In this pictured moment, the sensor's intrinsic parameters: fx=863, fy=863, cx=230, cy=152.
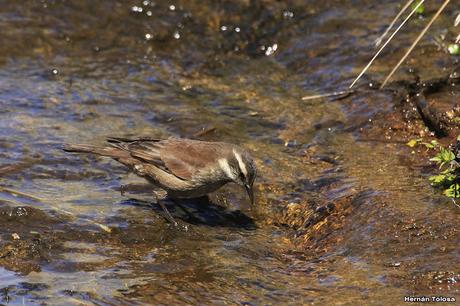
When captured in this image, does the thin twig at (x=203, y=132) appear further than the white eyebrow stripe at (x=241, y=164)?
Yes

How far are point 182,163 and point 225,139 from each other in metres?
1.67

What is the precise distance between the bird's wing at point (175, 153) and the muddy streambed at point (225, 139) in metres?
0.41

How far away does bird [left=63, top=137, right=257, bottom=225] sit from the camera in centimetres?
776

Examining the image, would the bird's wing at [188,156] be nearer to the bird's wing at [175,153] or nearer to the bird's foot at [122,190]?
the bird's wing at [175,153]

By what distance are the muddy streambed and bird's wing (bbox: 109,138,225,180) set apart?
410 millimetres

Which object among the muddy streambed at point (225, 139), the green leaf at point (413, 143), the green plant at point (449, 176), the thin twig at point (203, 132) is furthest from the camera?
the thin twig at point (203, 132)

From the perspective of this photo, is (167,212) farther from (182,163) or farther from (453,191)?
(453,191)

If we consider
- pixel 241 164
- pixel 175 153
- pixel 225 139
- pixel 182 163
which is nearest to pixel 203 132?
pixel 225 139

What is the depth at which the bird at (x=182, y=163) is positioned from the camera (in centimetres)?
776

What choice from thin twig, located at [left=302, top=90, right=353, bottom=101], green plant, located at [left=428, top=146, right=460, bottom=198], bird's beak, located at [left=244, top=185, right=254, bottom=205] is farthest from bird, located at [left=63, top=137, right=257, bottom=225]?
thin twig, located at [left=302, top=90, right=353, bottom=101]

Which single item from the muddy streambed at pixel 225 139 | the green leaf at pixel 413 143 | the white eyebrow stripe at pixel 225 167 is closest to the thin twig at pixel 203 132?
the muddy streambed at pixel 225 139

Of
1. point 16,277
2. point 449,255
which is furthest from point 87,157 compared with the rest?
point 449,255

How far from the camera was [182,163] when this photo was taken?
26.0ft

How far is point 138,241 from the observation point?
7.18 m
